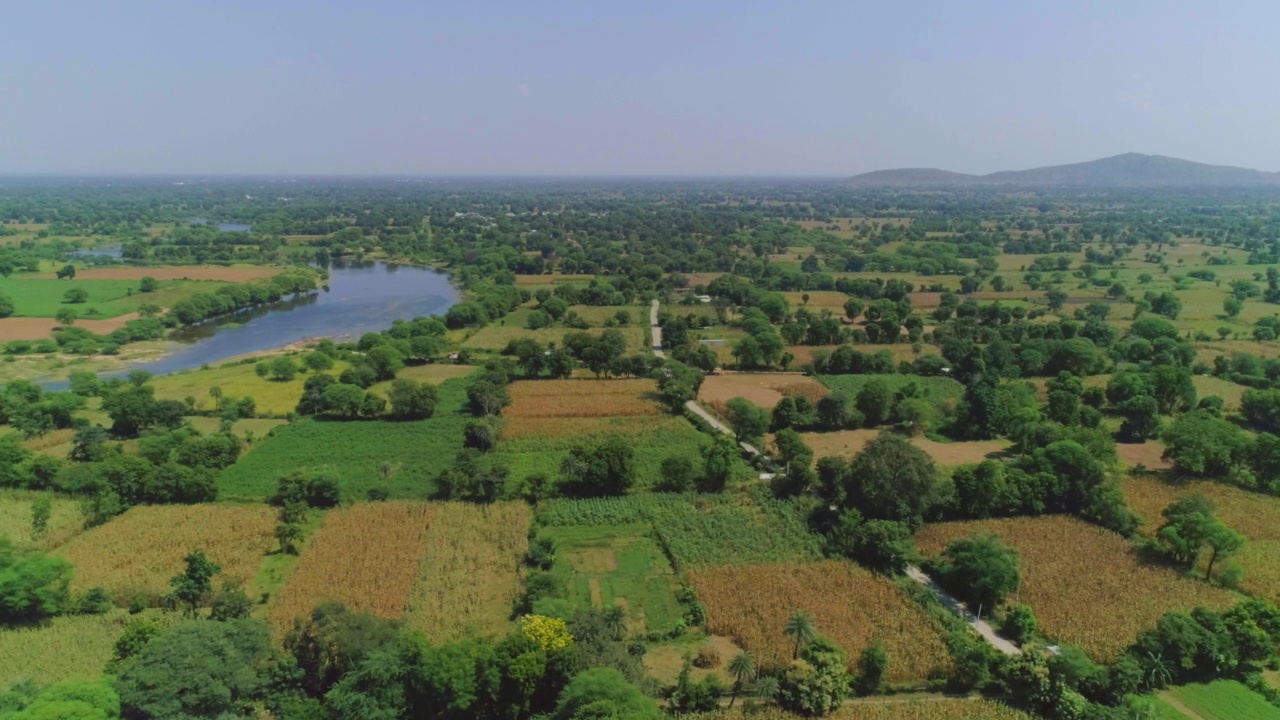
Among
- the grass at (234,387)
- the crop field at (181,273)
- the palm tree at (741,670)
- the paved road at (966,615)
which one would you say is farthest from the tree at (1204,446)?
the crop field at (181,273)

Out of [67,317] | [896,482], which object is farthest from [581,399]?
[67,317]

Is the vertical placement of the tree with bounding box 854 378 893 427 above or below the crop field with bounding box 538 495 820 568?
above

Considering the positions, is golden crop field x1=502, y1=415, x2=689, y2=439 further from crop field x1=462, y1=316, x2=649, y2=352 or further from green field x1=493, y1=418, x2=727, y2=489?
crop field x1=462, y1=316, x2=649, y2=352

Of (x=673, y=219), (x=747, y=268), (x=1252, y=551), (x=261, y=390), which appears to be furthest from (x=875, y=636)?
(x=673, y=219)

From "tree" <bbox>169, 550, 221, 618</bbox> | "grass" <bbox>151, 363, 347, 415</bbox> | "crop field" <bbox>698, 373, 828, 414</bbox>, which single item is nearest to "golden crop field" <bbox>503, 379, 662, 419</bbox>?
"crop field" <bbox>698, 373, 828, 414</bbox>

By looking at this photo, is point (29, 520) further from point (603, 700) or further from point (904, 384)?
point (904, 384)

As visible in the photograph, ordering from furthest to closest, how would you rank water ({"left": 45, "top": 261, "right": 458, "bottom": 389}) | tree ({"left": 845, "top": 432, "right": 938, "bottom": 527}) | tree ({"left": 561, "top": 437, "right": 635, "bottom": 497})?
water ({"left": 45, "top": 261, "right": 458, "bottom": 389}), tree ({"left": 561, "top": 437, "right": 635, "bottom": 497}), tree ({"left": 845, "top": 432, "right": 938, "bottom": 527})

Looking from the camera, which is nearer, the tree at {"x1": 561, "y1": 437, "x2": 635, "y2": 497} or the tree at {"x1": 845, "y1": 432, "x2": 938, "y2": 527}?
the tree at {"x1": 845, "y1": 432, "x2": 938, "y2": 527}

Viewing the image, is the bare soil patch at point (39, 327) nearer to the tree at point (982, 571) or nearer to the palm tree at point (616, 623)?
the palm tree at point (616, 623)
